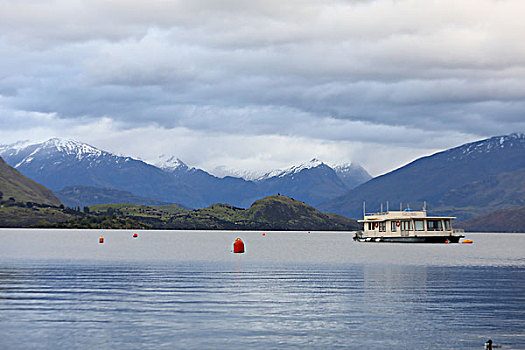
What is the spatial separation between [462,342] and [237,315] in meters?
17.2

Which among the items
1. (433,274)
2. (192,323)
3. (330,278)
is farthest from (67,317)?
(433,274)

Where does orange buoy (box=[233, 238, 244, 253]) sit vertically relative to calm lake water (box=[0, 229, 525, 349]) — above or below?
above

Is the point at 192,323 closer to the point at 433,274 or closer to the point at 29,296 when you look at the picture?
the point at 29,296

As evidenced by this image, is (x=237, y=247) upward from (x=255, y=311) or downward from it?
upward

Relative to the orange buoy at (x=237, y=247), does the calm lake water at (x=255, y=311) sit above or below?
below

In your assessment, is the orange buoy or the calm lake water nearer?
the calm lake water

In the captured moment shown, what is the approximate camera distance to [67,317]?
174ft

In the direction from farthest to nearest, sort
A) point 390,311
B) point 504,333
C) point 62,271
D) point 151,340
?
point 62,271
point 390,311
point 504,333
point 151,340

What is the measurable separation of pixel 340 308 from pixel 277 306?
5.15 meters

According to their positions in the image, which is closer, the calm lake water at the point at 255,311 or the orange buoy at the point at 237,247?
the calm lake water at the point at 255,311

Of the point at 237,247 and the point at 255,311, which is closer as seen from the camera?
the point at 255,311

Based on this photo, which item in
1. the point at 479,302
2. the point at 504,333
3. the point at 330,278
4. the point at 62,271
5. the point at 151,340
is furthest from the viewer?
the point at 62,271

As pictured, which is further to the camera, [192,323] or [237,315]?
[237,315]

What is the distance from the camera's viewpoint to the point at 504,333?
4841 cm
